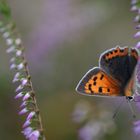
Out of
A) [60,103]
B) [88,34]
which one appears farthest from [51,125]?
[88,34]

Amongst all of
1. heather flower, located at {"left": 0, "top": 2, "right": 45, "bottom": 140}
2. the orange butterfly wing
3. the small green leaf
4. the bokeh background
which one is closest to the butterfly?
the orange butterfly wing

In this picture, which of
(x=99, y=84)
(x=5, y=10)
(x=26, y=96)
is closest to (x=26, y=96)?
(x=26, y=96)

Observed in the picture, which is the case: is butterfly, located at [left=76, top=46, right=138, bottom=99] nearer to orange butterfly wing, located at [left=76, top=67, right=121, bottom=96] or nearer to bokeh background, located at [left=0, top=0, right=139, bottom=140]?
orange butterfly wing, located at [left=76, top=67, right=121, bottom=96]

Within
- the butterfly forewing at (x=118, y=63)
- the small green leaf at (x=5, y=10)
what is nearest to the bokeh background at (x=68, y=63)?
the butterfly forewing at (x=118, y=63)

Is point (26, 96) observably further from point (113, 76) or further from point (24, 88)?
point (113, 76)

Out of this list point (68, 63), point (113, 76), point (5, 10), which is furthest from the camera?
point (68, 63)

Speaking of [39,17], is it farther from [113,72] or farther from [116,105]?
[113,72]
